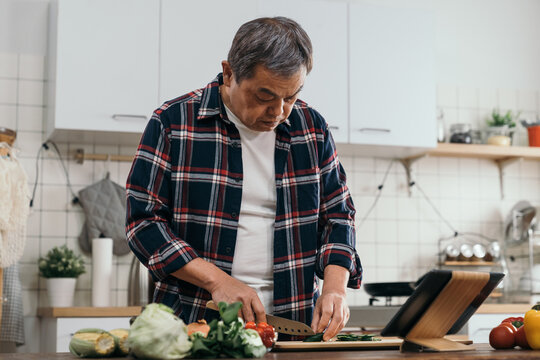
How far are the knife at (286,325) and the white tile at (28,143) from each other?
6.82ft

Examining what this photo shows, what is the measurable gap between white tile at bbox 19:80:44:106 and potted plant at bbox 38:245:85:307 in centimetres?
65

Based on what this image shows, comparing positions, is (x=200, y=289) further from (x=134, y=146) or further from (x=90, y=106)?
(x=134, y=146)

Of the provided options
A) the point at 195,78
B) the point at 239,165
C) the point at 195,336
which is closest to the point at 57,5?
the point at 195,78

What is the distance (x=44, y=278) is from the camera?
336cm

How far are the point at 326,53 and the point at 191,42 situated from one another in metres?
0.61

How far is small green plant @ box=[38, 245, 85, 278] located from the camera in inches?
128

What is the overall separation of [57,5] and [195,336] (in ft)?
7.91

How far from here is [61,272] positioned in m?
3.25

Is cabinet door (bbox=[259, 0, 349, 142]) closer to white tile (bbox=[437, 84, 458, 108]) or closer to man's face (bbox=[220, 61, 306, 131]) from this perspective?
white tile (bbox=[437, 84, 458, 108])

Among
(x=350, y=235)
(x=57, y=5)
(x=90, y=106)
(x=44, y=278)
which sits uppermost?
(x=57, y=5)

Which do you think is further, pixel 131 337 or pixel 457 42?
pixel 457 42

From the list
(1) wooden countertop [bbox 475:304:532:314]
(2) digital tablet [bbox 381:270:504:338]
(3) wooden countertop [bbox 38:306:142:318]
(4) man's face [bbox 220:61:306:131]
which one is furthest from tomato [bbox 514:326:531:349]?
(1) wooden countertop [bbox 475:304:532:314]

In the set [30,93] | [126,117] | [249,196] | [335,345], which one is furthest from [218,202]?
[30,93]

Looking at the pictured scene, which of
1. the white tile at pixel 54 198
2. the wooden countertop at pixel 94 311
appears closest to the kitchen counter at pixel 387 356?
the wooden countertop at pixel 94 311
